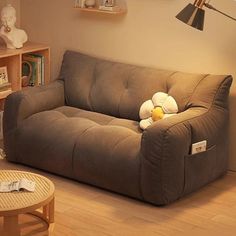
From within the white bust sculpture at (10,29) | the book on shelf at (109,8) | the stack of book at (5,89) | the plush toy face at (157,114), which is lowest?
the stack of book at (5,89)

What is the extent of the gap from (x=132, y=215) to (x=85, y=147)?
0.61 m

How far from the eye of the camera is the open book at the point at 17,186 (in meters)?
3.37

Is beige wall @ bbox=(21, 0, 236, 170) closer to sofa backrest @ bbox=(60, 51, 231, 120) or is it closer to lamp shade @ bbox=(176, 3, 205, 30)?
sofa backrest @ bbox=(60, 51, 231, 120)

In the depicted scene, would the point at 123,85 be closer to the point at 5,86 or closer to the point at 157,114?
the point at 157,114

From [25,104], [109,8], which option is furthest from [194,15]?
[25,104]

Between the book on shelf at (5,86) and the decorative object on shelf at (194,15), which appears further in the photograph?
the book on shelf at (5,86)

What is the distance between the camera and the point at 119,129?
417cm

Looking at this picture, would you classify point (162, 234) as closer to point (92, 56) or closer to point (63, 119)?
point (63, 119)

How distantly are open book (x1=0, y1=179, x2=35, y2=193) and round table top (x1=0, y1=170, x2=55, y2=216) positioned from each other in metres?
0.02

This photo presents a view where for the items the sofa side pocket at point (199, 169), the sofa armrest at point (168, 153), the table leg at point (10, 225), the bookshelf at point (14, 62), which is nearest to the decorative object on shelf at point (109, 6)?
the bookshelf at point (14, 62)

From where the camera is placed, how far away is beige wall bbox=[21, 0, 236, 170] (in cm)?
444

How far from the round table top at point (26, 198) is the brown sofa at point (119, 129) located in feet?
2.08

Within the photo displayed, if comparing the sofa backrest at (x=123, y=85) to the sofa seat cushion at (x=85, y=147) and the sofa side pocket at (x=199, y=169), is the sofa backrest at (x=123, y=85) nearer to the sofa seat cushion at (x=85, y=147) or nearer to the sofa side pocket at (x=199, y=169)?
the sofa seat cushion at (x=85, y=147)

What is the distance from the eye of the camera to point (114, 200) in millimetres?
3982
